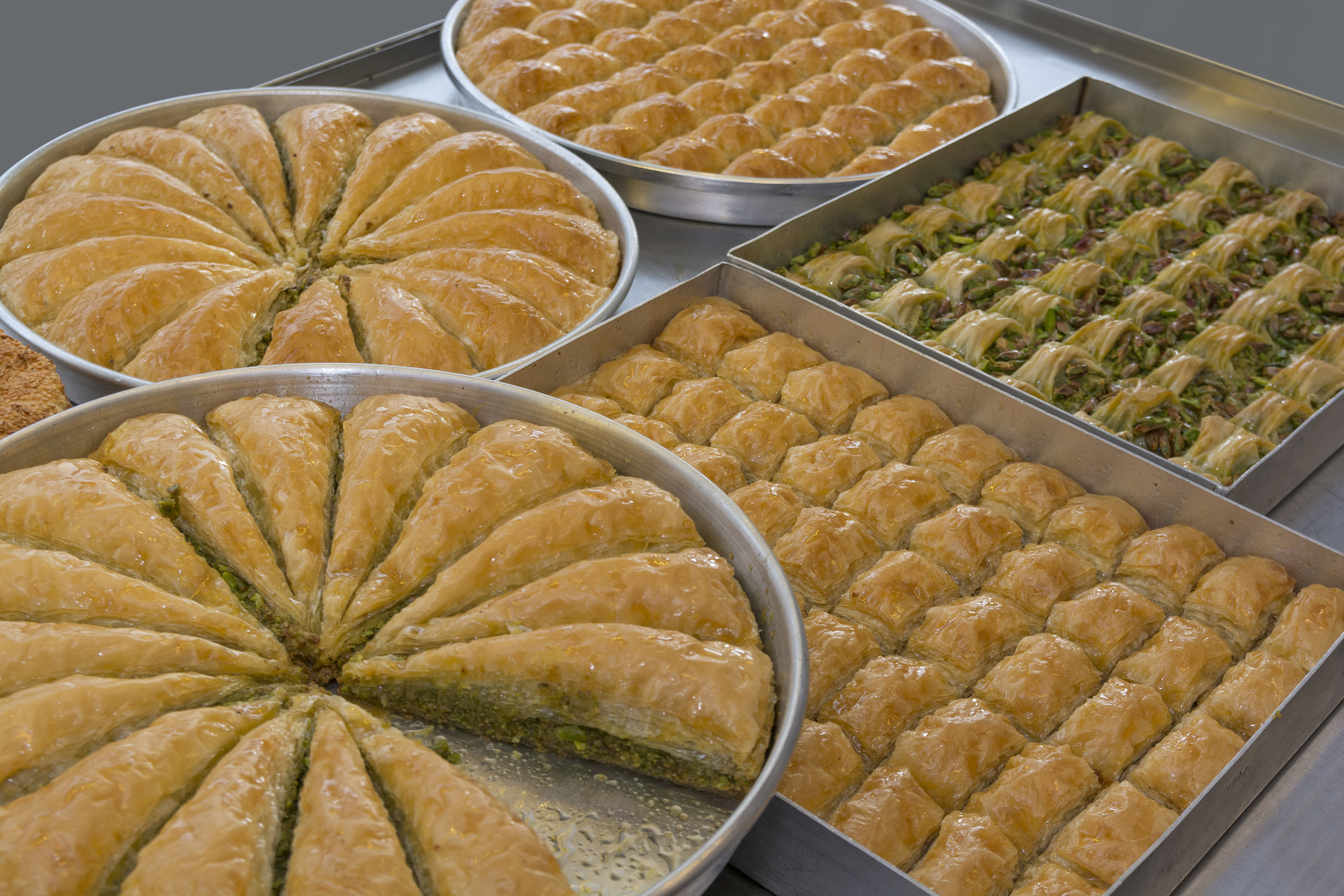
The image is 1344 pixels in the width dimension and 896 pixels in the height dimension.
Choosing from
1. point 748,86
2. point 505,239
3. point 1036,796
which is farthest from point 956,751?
point 748,86

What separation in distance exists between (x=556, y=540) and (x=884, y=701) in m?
0.95

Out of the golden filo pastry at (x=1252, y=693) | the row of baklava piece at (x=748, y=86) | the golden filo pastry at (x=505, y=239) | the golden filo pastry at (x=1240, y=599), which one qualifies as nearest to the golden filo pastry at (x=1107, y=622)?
the golden filo pastry at (x=1240, y=599)

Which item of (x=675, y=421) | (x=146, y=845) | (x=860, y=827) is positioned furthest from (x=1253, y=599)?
(x=146, y=845)

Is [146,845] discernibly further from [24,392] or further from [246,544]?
[24,392]

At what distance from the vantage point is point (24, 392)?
3.16 meters

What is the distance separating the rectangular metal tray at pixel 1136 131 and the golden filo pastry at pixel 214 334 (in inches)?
65.9

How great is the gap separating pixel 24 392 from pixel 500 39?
3.17 metres

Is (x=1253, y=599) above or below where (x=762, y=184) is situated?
below

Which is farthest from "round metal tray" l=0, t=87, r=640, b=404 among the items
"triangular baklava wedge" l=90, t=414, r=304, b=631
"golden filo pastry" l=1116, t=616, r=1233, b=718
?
"golden filo pastry" l=1116, t=616, r=1233, b=718

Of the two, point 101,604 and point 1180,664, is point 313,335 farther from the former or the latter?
point 1180,664

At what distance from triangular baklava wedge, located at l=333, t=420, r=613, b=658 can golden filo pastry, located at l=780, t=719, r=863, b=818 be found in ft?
2.70

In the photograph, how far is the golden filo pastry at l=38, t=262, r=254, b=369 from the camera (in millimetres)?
3598

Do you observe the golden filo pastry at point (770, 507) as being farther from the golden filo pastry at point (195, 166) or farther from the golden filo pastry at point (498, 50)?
the golden filo pastry at point (498, 50)

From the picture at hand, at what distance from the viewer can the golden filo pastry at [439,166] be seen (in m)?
4.22
